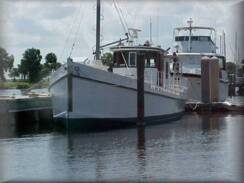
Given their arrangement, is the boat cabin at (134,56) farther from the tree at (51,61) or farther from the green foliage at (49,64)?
the tree at (51,61)

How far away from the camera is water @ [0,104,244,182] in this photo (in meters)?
11.5

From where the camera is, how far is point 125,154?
575 inches

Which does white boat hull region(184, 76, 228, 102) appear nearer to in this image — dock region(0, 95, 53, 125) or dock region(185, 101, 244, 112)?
dock region(185, 101, 244, 112)

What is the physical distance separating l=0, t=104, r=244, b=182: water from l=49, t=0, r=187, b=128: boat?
2.90ft

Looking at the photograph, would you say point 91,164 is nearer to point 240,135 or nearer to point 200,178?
point 200,178

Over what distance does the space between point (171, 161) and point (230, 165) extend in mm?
1612

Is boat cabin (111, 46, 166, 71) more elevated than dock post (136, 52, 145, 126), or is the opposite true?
boat cabin (111, 46, 166, 71)

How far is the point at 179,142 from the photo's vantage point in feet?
57.7

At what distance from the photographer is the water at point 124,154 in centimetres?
1145

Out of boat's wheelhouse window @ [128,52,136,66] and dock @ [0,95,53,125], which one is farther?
boat's wheelhouse window @ [128,52,136,66]

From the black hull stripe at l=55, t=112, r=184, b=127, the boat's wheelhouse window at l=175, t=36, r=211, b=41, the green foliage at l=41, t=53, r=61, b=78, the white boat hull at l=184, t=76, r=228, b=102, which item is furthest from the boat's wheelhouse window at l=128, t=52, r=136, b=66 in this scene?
the boat's wheelhouse window at l=175, t=36, r=211, b=41

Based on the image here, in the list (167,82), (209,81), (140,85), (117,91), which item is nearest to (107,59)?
(167,82)

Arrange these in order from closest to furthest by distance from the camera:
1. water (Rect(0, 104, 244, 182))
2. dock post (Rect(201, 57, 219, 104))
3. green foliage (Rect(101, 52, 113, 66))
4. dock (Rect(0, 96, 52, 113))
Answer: water (Rect(0, 104, 244, 182)), dock (Rect(0, 96, 52, 113)), green foliage (Rect(101, 52, 113, 66)), dock post (Rect(201, 57, 219, 104))

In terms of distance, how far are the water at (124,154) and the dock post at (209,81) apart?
841cm
